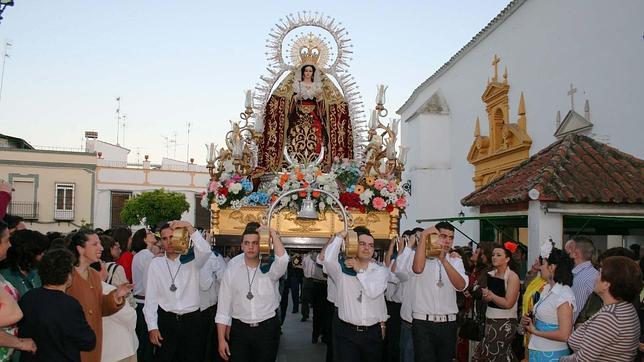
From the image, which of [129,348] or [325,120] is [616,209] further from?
[129,348]

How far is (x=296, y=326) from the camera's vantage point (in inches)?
463

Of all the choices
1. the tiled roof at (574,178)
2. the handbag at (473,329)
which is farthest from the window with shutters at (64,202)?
the handbag at (473,329)

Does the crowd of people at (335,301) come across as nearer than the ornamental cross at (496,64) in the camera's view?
Yes

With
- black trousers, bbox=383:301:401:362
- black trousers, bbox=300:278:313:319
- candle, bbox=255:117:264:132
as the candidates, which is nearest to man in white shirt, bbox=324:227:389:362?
black trousers, bbox=383:301:401:362

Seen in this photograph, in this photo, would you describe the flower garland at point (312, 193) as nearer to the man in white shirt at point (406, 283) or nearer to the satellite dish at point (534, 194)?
the man in white shirt at point (406, 283)

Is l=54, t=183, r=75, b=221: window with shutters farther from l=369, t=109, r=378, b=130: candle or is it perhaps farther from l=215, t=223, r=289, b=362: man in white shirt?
l=215, t=223, r=289, b=362: man in white shirt

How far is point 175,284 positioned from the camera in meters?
6.17

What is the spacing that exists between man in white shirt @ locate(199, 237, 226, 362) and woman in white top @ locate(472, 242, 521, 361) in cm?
265

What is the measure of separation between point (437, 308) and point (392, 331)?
2.07 m

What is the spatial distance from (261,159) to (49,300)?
5.17 metres

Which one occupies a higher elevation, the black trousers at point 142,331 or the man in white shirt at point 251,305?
the man in white shirt at point 251,305

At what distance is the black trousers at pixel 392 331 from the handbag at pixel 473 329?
0.97 metres

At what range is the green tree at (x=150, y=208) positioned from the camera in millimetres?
33750

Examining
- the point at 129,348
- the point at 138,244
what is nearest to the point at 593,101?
the point at 138,244
